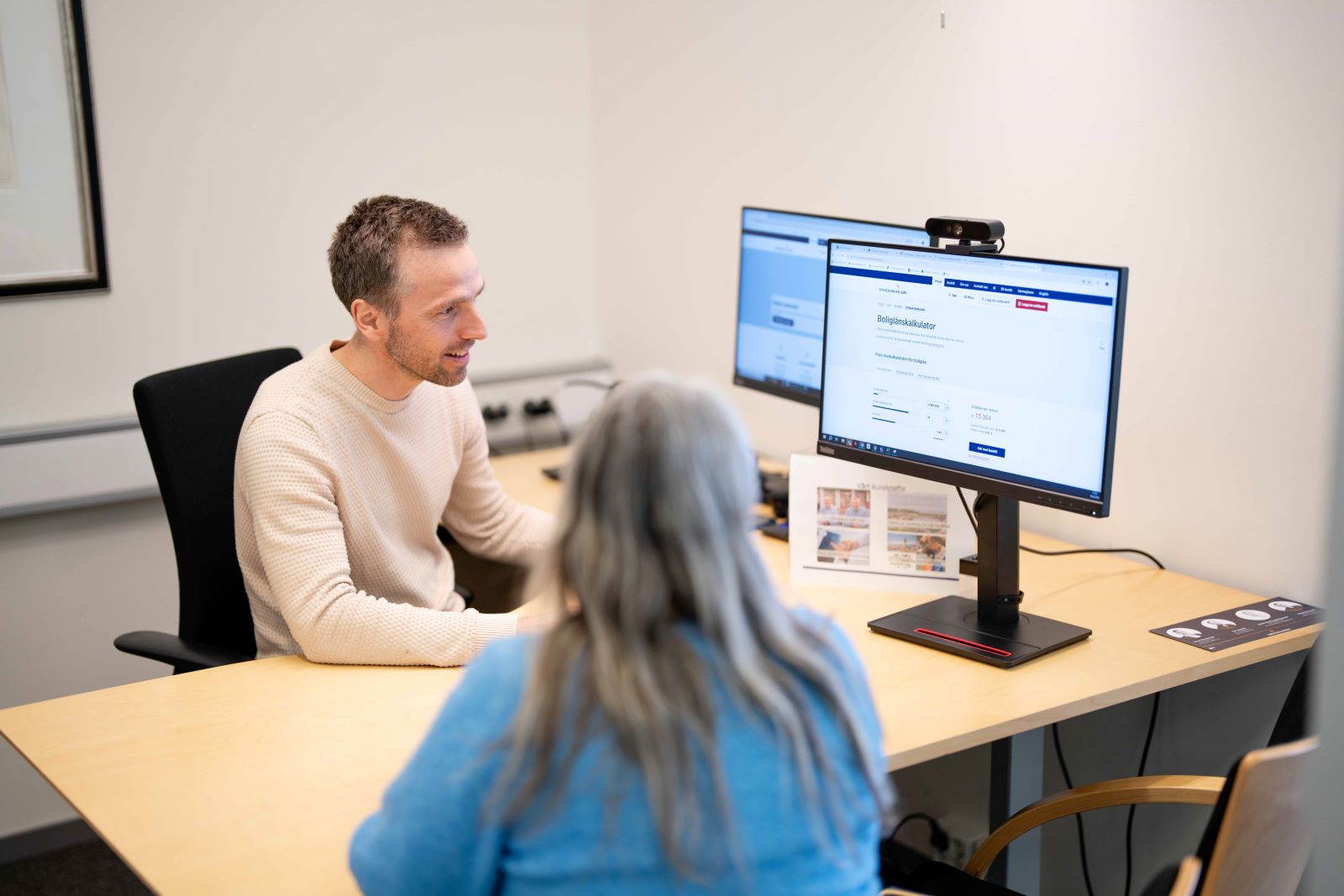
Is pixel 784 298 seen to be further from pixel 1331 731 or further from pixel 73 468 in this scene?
pixel 1331 731

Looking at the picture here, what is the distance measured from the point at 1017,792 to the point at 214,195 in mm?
2160

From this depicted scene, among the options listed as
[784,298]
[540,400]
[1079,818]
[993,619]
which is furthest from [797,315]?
[540,400]

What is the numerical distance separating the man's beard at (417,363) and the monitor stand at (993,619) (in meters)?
0.79

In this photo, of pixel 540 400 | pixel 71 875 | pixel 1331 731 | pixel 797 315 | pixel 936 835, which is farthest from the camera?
pixel 540 400

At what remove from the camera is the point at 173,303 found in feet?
9.55

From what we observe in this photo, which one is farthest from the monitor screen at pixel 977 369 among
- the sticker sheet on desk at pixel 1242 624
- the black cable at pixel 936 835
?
the black cable at pixel 936 835

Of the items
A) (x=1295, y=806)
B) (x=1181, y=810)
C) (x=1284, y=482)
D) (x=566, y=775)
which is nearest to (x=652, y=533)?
(x=566, y=775)

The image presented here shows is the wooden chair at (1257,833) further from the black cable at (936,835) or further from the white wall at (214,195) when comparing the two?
the white wall at (214,195)

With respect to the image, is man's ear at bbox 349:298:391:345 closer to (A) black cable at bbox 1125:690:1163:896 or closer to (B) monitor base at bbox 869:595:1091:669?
(B) monitor base at bbox 869:595:1091:669

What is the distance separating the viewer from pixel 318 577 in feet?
5.98

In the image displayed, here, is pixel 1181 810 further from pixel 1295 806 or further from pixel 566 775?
pixel 566 775

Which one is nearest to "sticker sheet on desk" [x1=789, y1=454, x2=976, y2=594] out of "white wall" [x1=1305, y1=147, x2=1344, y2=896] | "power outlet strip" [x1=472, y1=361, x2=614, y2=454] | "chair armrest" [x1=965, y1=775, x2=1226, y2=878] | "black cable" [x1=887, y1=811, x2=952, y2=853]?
"chair armrest" [x1=965, y1=775, x2=1226, y2=878]

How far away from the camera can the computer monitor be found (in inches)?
65.9

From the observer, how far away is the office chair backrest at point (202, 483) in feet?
6.76
